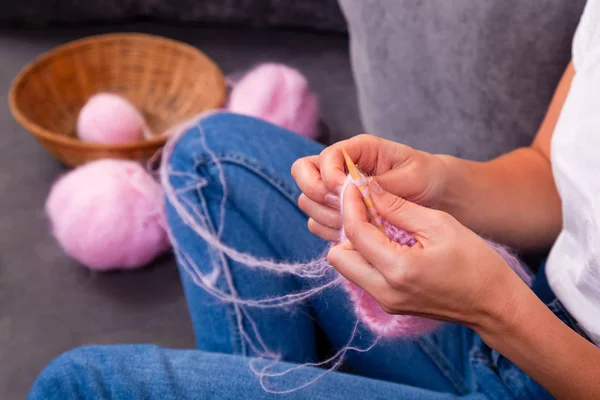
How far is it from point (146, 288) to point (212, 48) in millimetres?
871

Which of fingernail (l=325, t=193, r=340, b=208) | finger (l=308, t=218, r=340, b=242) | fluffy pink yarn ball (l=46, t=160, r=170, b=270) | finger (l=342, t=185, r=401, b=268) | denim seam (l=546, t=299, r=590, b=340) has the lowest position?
fluffy pink yarn ball (l=46, t=160, r=170, b=270)

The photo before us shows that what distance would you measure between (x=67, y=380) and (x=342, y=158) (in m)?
0.35

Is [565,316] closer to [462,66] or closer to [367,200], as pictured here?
[367,200]

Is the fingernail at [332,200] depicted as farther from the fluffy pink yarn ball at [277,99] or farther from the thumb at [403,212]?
the fluffy pink yarn ball at [277,99]

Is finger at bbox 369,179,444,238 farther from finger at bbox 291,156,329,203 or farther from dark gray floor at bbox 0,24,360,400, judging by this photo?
dark gray floor at bbox 0,24,360,400

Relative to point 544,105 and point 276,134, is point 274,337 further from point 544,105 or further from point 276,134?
point 544,105

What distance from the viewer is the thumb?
45 centimetres

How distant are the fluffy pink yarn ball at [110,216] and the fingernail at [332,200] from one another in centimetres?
56

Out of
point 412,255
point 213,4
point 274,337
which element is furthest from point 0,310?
point 213,4

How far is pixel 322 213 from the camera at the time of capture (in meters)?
0.55

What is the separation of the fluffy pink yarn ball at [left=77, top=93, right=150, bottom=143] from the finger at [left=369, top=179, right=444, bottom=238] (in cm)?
82

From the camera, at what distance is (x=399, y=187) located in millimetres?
558

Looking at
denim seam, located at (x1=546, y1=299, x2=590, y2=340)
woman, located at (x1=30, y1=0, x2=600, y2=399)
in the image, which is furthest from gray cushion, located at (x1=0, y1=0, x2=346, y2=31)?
denim seam, located at (x1=546, y1=299, x2=590, y2=340)

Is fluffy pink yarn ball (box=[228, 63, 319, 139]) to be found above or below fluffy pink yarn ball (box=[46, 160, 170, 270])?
above
